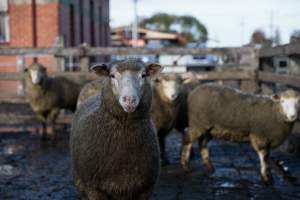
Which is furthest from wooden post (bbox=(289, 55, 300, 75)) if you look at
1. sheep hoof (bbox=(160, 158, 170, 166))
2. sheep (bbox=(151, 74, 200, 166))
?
sheep hoof (bbox=(160, 158, 170, 166))

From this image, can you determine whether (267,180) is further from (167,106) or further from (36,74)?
(36,74)

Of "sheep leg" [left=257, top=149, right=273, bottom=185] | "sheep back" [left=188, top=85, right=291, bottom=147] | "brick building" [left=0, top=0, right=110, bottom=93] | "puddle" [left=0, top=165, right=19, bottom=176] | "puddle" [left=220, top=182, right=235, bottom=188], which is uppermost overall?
"brick building" [left=0, top=0, right=110, bottom=93]

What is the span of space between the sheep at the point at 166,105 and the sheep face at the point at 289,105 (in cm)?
148

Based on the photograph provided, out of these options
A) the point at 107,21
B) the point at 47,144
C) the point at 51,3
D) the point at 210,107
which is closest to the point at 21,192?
the point at 210,107

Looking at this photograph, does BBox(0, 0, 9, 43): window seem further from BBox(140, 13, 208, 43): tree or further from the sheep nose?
BBox(140, 13, 208, 43): tree

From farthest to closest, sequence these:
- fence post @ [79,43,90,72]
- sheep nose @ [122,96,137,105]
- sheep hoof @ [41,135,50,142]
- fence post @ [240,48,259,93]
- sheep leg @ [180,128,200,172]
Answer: fence post @ [79,43,90,72] < fence post @ [240,48,259,93] < sheep hoof @ [41,135,50,142] < sheep leg @ [180,128,200,172] < sheep nose @ [122,96,137,105]

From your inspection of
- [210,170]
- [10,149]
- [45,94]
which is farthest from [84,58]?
[210,170]

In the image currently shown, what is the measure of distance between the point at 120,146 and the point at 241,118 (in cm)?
305

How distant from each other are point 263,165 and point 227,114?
2.81 ft

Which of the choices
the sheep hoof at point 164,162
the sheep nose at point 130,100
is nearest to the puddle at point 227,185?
the sheep hoof at point 164,162

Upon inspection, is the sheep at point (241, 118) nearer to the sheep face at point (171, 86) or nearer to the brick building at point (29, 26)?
the sheep face at point (171, 86)

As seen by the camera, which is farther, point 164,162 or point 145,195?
point 164,162

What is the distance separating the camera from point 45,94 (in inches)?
392

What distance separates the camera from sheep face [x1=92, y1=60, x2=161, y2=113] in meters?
3.64
